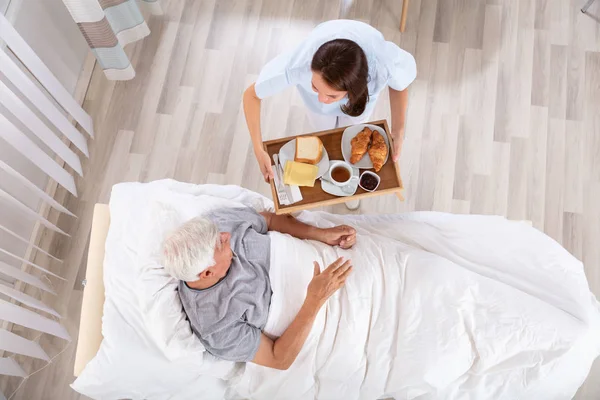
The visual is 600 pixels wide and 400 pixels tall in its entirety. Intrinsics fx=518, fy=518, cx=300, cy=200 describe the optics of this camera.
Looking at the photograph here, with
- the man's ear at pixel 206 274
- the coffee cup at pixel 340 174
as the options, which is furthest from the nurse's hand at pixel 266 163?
the man's ear at pixel 206 274

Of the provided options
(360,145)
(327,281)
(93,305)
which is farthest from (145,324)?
(360,145)

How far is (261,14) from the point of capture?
2.87 meters

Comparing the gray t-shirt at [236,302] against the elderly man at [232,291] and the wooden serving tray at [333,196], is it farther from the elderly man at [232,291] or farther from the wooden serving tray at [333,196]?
the wooden serving tray at [333,196]

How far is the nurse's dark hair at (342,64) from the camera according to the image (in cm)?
153

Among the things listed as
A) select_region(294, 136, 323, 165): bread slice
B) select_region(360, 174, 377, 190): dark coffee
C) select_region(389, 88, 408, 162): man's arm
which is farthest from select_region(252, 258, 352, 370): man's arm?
select_region(389, 88, 408, 162): man's arm

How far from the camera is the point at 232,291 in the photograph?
1.71 m

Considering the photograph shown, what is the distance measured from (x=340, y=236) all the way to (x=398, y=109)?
20.5 inches

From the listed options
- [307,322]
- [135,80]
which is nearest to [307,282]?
[307,322]

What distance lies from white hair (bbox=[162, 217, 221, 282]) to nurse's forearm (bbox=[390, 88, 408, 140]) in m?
0.80

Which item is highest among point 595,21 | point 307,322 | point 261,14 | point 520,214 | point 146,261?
point 595,21

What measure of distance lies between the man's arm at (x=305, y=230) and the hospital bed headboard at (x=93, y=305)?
61cm

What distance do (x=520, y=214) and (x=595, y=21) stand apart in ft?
3.85

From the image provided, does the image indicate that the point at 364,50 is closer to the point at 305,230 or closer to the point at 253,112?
the point at 253,112

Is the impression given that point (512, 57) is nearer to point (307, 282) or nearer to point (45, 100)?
point (307, 282)
